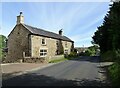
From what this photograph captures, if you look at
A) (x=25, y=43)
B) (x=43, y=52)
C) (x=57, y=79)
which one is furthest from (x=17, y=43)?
(x=57, y=79)

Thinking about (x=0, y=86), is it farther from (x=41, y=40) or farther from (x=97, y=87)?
(x=41, y=40)

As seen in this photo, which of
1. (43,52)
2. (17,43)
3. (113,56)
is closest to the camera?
(113,56)

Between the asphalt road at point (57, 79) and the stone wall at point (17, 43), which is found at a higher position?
the stone wall at point (17, 43)

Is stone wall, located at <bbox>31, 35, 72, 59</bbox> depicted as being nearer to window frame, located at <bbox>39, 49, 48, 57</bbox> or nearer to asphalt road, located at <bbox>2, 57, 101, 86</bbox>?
window frame, located at <bbox>39, 49, 48, 57</bbox>

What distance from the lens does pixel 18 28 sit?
42062 millimetres

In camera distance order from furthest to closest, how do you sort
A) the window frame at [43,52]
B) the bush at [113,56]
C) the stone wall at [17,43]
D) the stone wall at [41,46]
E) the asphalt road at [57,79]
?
the window frame at [43,52]
the stone wall at [17,43]
the stone wall at [41,46]
the bush at [113,56]
the asphalt road at [57,79]

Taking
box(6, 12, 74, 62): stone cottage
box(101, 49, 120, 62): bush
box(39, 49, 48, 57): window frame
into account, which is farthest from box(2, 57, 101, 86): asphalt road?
box(39, 49, 48, 57): window frame

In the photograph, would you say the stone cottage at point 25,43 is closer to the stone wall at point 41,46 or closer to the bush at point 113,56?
the stone wall at point 41,46

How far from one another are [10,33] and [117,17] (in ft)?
111

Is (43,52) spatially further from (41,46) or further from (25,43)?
(25,43)

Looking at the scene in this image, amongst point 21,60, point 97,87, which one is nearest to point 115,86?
point 97,87

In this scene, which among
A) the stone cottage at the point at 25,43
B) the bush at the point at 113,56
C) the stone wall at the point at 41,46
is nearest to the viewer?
the bush at the point at 113,56

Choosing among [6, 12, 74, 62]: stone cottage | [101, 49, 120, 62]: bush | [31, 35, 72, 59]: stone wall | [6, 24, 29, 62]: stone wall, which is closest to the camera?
[101, 49, 120, 62]: bush

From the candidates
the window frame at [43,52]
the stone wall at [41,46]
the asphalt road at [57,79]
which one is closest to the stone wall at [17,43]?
the stone wall at [41,46]
